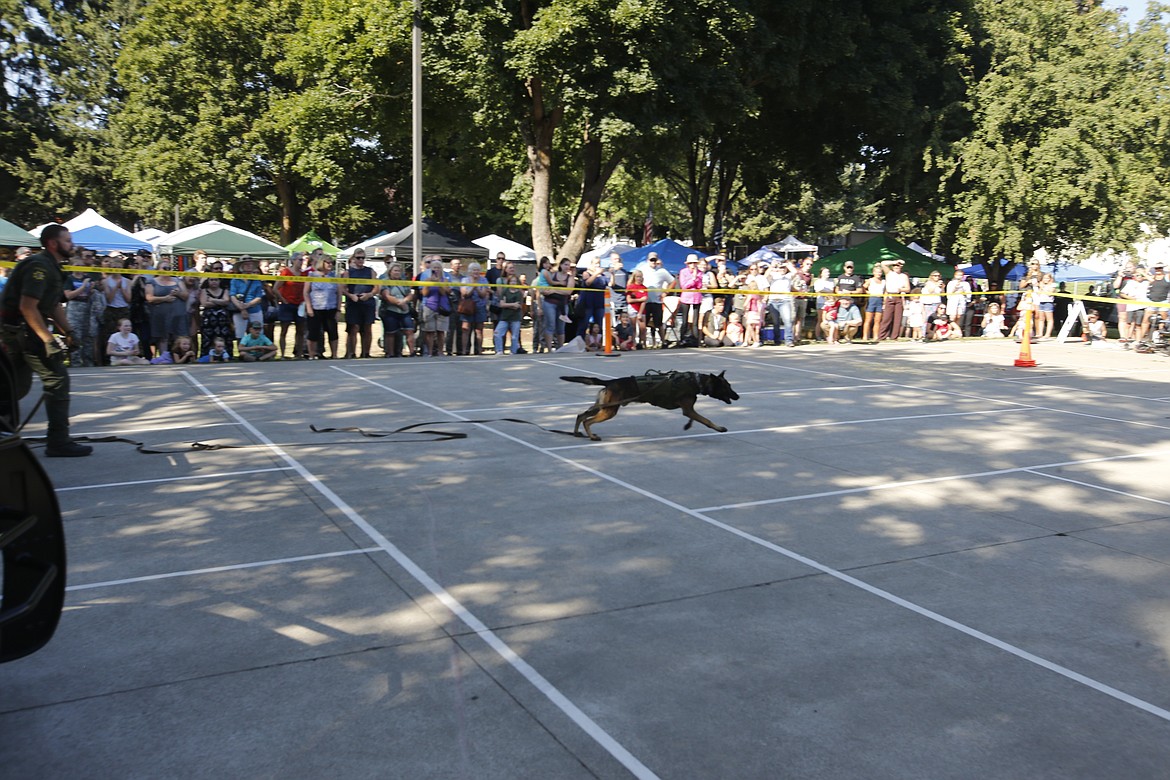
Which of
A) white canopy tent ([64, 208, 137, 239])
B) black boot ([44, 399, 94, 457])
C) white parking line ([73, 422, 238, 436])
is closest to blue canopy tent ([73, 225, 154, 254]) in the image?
white canopy tent ([64, 208, 137, 239])

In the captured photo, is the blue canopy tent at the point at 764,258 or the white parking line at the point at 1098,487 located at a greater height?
the blue canopy tent at the point at 764,258

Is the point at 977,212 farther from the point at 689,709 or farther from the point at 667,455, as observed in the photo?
the point at 689,709

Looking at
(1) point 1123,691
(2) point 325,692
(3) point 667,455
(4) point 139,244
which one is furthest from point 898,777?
(4) point 139,244

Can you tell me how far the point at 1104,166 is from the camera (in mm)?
27766

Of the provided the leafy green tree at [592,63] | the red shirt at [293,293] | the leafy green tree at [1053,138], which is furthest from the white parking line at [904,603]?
the leafy green tree at [1053,138]

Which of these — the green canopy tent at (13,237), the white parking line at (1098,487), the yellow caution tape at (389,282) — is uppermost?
the green canopy tent at (13,237)

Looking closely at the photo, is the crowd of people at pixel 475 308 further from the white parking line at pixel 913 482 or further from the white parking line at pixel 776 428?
the white parking line at pixel 913 482

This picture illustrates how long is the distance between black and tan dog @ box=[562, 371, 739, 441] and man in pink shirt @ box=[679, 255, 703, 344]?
11.2 metres

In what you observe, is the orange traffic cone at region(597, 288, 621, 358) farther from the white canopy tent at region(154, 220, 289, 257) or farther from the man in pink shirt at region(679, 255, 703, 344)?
the white canopy tent at region(154, 220, 289, 257)

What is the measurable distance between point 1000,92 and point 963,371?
16771 millimetres

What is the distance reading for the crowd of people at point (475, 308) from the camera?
15.4 m

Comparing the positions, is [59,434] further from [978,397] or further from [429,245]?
[429,245]

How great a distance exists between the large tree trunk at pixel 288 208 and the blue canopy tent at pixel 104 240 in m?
14.1

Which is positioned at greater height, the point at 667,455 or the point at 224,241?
the point at 224,241
